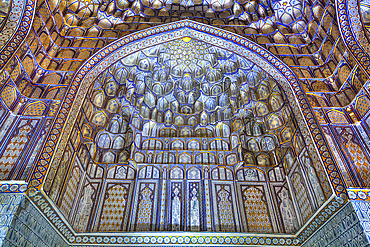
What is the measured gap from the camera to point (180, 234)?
6.69 metres

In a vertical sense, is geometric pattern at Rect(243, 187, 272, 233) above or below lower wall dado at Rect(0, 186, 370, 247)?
above

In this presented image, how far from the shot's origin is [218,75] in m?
9.86

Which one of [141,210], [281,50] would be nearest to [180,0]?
[281,50]

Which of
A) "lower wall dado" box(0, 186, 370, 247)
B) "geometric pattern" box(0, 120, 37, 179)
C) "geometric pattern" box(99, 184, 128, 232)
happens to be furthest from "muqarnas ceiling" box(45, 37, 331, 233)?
"geometric pattern" box(0, 120, 37, 179)

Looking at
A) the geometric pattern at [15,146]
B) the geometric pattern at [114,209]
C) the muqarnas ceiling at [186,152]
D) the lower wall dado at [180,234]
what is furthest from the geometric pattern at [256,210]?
the geometric pattern at [15,146]

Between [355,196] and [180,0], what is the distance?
8.62 meters

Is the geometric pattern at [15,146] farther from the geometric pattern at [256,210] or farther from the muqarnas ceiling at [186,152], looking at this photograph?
the geometric pattern at [256,210]

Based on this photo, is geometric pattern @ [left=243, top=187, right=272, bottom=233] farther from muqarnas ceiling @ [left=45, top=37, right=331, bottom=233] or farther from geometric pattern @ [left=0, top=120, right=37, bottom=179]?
geometric pattern @ [left=0, top=120, right=37, bottom=179]

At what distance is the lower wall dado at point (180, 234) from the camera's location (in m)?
4.63

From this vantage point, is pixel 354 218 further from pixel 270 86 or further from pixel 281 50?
pixel 281 50

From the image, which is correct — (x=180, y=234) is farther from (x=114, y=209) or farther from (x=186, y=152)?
(x=186, y=152)

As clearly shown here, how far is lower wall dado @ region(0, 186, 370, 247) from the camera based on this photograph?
4633 millimetres

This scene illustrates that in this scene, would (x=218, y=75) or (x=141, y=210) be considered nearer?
(x=141, y=210)

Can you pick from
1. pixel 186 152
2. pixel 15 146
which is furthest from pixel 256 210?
pixel 15 146
